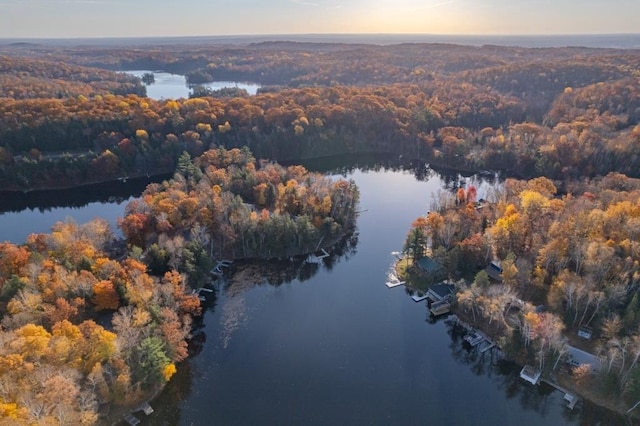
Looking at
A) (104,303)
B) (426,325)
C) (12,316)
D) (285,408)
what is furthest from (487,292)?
(12,316)

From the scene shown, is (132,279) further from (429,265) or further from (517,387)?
(517,387)

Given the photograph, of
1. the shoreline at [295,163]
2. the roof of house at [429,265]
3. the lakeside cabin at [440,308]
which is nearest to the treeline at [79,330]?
the lakeside cabin at [440,308]

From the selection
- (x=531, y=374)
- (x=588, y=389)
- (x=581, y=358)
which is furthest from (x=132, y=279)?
(x=581, y=358)

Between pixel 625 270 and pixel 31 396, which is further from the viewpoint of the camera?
pixel 625 270

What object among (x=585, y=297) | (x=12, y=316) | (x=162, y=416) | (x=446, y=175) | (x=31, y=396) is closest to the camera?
(x=31, y=396)

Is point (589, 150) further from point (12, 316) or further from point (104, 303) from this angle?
point (12, 316)

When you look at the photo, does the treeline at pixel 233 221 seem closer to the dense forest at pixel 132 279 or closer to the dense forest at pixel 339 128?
the dense forest at pixel 132 279
